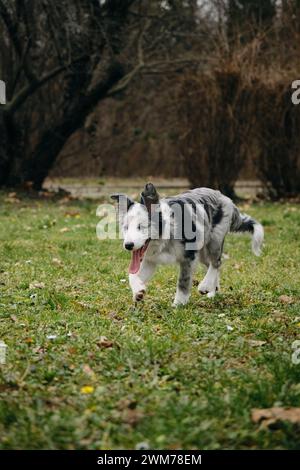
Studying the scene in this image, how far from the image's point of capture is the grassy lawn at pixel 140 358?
4109mm

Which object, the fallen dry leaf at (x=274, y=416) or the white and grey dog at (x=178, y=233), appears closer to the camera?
the fallen dry leaf at (x=274, y=416)

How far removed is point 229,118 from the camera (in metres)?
18.1

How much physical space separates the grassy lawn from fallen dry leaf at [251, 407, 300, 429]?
0.15ft

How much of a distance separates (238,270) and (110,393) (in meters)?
5.20

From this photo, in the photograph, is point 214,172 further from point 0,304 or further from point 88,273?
point 0,304

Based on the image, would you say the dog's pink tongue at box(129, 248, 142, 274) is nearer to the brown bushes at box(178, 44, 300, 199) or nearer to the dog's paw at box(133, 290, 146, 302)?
the dog's paw at box(133, 290, 146, 302)

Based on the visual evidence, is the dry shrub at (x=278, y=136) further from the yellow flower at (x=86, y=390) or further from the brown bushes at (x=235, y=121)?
the yellow flower at (x=86, y=390)

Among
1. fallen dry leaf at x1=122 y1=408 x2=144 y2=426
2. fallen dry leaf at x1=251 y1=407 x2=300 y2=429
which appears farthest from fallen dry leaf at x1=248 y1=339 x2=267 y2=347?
fallen dry leaf at x1=122 y1=408 x2=144 y2=426

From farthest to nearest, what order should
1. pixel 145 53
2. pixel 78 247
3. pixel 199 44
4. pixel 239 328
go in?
pixel 199 44
pixel 145 53
pixel 78 247
pixel 239 328

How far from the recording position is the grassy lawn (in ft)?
13.5

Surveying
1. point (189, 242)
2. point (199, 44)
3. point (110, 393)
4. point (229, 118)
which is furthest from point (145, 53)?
point (110, 393)

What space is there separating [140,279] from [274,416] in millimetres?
3208

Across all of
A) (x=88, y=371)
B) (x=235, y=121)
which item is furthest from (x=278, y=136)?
(x=88, y=371)

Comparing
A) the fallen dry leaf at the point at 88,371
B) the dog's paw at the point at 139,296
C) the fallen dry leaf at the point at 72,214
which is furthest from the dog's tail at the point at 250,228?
the fallen dry leaf at the point at 72,214
